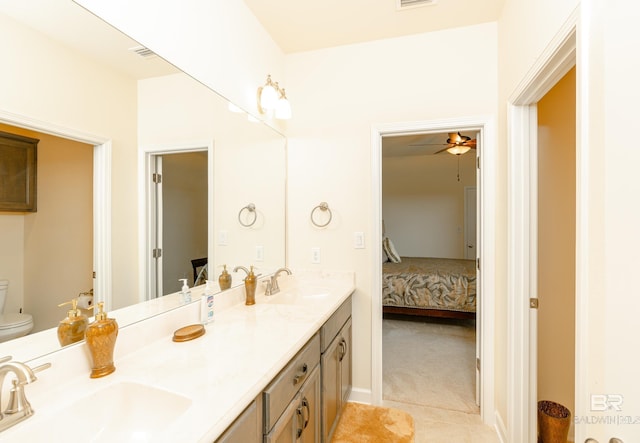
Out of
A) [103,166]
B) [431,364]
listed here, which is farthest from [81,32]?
[431,364]

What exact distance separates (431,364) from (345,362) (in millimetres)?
1326

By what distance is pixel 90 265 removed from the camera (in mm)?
1125

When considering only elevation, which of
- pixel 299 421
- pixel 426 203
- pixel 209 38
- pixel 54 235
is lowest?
pixel 299 421

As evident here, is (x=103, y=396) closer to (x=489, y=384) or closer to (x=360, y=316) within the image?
(x=360, y=316)

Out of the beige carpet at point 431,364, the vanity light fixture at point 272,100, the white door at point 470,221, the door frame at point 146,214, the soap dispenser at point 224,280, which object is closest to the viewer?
the door frame at point 146,214

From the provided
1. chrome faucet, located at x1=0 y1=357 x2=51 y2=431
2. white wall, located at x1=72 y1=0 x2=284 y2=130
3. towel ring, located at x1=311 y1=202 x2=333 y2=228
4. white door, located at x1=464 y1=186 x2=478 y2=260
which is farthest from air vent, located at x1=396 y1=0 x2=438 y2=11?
white door, located at x1=464 y1=186 x2=478 y2=260

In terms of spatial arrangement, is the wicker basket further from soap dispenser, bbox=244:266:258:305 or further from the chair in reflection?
the chair in reflection

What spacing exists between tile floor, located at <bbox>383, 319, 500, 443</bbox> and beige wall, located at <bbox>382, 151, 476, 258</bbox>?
2.38 meters

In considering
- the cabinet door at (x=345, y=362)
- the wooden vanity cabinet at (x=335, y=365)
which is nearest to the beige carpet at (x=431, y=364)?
the cabinet door at (x=345, y=362)

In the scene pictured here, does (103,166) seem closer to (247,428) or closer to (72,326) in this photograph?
(72,326)

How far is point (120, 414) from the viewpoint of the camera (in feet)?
2.98

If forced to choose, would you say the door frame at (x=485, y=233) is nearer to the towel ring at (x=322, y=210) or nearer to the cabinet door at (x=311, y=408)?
the towel ring at (x=322, y=210)

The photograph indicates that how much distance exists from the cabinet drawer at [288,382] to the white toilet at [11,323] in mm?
768

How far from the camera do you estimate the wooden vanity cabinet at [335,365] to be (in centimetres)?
165
